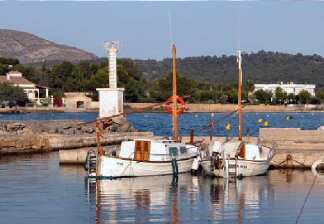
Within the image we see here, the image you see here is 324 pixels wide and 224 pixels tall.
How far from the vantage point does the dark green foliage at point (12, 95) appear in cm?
17988

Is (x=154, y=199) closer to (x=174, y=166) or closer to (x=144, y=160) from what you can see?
(x=144, y=160)

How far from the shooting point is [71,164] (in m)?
44.4

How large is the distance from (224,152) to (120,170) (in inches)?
176

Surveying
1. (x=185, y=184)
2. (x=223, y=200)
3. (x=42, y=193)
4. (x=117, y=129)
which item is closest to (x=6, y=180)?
(x=42, y=193)

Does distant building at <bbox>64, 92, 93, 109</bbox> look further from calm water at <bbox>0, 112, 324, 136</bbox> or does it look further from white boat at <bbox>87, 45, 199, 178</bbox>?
white boat at <bbox>87, 45, 199, 178</bbox>

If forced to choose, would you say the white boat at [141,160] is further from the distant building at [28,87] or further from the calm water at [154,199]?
the distant building at [28,87]

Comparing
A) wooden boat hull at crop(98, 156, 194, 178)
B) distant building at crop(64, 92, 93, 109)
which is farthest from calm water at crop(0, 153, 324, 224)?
distant building at crop(64, 92, 93, 109)

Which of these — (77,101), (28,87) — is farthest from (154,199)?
(77,101)

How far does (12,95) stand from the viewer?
18312 cm

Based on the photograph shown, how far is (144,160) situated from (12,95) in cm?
14749

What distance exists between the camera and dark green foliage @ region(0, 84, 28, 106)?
17988cm

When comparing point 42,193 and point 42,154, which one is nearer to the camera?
point 42,193

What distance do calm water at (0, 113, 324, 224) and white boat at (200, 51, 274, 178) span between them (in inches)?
22.9

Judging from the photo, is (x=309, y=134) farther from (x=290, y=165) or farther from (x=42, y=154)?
(x=42, y=154)
